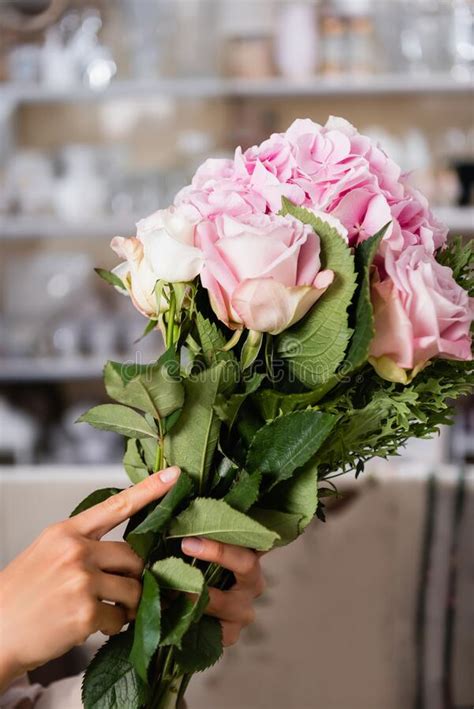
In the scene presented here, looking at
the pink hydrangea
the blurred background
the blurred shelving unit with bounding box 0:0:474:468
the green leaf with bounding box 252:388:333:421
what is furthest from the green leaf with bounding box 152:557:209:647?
the blurred shelving unit with bounding box 0:0:474:468

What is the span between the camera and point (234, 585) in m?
0.64

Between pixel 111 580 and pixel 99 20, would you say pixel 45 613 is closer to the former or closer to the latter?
pixel 111 580

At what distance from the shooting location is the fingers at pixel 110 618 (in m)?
0.51

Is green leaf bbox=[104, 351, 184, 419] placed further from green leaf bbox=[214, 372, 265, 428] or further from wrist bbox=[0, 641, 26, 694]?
wrist bbox=[0, 641, 26, 694]

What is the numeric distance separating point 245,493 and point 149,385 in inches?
3.6

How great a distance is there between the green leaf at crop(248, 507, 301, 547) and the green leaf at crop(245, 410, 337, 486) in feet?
0.09

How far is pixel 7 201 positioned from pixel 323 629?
187cm

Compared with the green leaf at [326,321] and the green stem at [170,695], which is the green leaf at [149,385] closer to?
the green leaf at [326,321]

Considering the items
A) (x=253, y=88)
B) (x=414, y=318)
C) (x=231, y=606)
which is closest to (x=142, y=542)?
(x=231, y=606)

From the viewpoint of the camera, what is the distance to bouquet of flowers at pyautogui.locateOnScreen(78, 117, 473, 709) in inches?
19.7

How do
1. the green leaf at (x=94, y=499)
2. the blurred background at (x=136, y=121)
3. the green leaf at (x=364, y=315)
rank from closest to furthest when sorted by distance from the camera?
the green leaf at (x=364, y=315) → the green leaf at (x=94, y=499) → the blurred background at (x=136, y=121)

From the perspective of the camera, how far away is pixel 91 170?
8.84 ft
